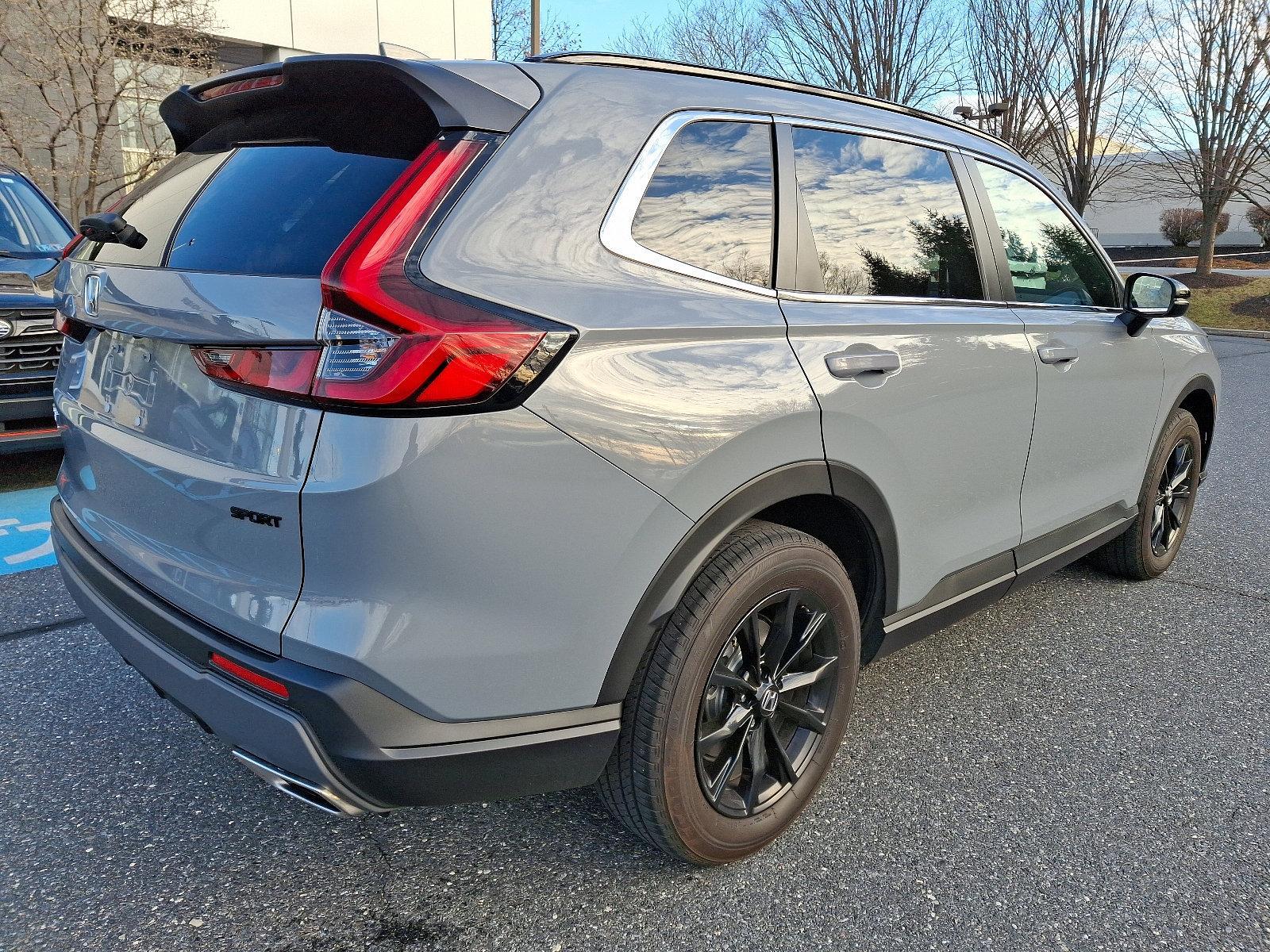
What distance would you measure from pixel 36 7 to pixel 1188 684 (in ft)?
45.3

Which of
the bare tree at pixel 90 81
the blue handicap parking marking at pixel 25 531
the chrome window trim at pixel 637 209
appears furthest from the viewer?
the bare tree at pixel 90 81

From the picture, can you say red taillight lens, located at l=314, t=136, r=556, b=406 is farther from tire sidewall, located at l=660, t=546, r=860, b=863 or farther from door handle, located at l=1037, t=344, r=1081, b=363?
door handle, located at l=1037, t=344, r=1081, b=363

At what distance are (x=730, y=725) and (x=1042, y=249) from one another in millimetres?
2119

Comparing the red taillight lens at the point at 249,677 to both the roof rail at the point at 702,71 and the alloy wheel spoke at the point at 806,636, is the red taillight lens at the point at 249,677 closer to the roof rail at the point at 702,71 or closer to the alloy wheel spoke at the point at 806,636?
the alloy wheel spoke at the point at 806,636

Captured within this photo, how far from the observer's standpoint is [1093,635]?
12.7ft

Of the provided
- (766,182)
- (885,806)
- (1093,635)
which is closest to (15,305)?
(766,182)

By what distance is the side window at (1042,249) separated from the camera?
3.24 m

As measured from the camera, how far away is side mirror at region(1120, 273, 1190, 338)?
3.65 meters

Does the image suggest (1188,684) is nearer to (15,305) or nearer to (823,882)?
(823,882)

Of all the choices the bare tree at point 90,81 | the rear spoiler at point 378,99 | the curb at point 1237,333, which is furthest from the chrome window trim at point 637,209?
the curb at point 1237,333

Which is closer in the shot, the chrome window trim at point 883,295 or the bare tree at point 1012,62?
the chrome window trim at point 883,295

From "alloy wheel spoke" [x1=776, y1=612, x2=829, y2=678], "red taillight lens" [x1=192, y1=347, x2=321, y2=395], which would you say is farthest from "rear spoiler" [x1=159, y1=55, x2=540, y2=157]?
"alloy wheel spoke" [x1=776, y1=612, x2=829, y2=678]

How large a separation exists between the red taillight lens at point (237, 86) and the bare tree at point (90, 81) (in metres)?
11.7

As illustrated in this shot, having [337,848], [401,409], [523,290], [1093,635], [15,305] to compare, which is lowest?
[1093,635]
